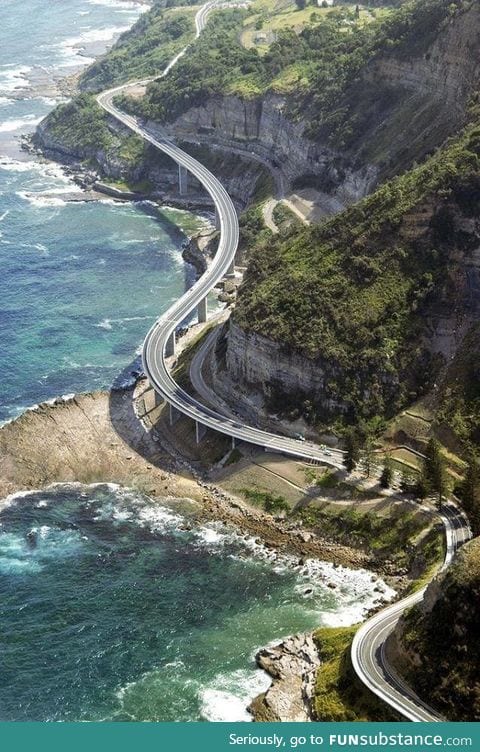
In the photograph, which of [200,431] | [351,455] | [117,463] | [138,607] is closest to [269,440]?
[200,431]

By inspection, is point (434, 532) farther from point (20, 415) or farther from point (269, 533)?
point (20, 415)

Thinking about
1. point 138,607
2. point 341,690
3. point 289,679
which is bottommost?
point 289,679

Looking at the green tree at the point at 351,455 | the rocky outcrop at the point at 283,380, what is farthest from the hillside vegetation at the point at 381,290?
the green tree at the point at 351,455

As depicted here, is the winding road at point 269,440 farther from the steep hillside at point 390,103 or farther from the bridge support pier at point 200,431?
the steep hillside at point 390,103

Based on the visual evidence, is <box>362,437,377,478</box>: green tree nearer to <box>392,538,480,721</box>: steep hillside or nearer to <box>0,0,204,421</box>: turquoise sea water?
<box>392,538,480,721</box>: steep hillside

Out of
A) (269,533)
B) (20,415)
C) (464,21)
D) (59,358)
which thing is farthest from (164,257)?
(269,533)

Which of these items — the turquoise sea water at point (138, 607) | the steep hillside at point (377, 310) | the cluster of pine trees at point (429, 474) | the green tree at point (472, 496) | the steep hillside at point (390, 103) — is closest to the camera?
the turquoise sea water at point (138, 607)

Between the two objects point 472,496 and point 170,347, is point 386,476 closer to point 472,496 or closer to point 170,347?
point 472,496
